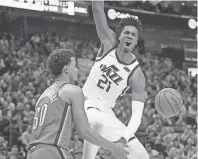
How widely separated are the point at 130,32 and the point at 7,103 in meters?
6.95

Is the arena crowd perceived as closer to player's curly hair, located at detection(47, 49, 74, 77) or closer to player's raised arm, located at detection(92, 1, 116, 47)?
player's raised arm, located at detection(92, 1, 116, 47)

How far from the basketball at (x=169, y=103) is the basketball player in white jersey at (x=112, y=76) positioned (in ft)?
1.93

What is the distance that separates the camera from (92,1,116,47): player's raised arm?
18.4 ft

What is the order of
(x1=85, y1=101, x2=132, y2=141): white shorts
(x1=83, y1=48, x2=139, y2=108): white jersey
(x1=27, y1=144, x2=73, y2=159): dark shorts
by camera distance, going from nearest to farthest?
(x1=27, y1=144, x2=73, y2=159): dark shorts, (x1=85, y1=101, x2=132, y2=141): white shorts, (x1=83, y1=48, x2=139, y2=108): white jersey

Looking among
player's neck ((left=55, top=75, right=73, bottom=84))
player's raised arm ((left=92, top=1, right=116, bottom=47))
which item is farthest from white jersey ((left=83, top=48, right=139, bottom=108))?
player's neck ((left=55, top=75, right=73, bottom=84))

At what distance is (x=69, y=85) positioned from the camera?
3.98 metres

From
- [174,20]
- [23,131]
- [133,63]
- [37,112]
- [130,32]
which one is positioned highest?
[174,20]

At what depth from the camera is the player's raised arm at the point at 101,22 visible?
560 centimetres

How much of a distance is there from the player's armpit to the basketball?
60 cm

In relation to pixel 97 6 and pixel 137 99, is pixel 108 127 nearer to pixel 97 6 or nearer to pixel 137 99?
pixel 137 99

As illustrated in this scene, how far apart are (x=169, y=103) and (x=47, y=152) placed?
2533 millimetres

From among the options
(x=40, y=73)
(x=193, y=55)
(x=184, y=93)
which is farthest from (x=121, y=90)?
(x=193, y=55)

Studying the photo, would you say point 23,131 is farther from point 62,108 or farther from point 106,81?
point 62,108

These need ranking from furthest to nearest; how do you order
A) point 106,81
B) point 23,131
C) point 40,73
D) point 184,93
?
point 184,93 → point 40,73 → point 23,131 → point 106,81
